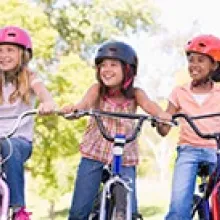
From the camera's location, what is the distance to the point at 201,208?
3965 millimetres

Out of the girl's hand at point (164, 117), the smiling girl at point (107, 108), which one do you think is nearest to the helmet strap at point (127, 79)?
the smiling girl at point (107, 108)

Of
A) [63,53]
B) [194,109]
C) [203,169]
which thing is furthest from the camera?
[63,53]

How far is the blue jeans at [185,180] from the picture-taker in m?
3.96

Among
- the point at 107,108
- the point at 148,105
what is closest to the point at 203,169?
the point at 148,105

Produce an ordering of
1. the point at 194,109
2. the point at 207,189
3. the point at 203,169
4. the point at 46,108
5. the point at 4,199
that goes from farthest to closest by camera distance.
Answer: the point at 194,109
the point at 203,169
the point at 207,189
the point at 46,108
the point at 4,199

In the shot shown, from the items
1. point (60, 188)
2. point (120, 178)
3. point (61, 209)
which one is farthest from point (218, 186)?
point (61, 209)

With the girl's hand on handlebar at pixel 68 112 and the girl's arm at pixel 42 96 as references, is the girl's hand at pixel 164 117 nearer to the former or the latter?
the girl's hand on handlebar at pixel 68 112

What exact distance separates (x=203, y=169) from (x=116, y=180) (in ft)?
2.70

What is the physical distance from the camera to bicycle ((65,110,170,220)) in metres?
3.39

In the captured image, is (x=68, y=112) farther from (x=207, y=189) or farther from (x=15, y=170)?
(x=207, y=189)

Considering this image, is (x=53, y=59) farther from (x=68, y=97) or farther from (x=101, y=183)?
(x=101, y=183)

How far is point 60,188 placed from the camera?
44.3 feet

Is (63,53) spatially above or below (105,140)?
above

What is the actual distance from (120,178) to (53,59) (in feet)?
33.8
